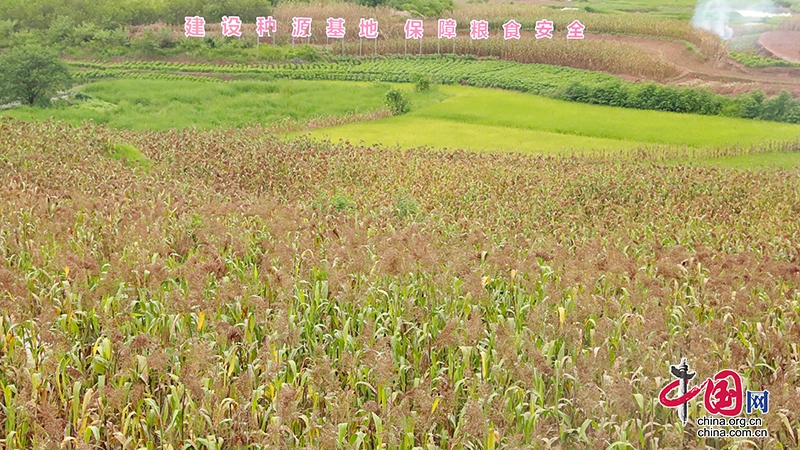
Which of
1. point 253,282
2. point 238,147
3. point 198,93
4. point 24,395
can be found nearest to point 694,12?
point 198,93

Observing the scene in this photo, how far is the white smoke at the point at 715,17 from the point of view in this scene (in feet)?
79.8

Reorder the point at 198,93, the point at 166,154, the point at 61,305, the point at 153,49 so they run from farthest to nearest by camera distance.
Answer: the point at 153,49, the point at 198,93, the point at 166,154, the point at 61,305

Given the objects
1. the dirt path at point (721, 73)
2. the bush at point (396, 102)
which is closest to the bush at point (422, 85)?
the bush at point (396, 102)

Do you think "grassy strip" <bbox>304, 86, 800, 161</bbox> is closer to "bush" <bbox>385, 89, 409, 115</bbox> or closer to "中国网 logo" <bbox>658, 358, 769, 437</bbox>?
"bush" <bbox>385, 89, 409, 115</bbox>

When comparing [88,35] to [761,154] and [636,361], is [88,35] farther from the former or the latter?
[636,361]

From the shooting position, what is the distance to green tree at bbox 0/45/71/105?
15.9 meters

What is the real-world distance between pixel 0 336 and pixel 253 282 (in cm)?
147

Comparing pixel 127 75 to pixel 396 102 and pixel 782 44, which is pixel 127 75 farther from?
pixel 782 44

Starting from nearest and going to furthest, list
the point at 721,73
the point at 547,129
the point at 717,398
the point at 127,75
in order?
the point at 717,398
the point at 547,129
the point at 721,73
the point at 127,75

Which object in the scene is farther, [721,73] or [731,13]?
[731,13]

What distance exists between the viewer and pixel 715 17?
993 inches

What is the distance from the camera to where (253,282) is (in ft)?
16.4

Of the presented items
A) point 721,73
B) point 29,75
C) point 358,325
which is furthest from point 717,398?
point 721,73

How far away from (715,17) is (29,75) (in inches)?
772
